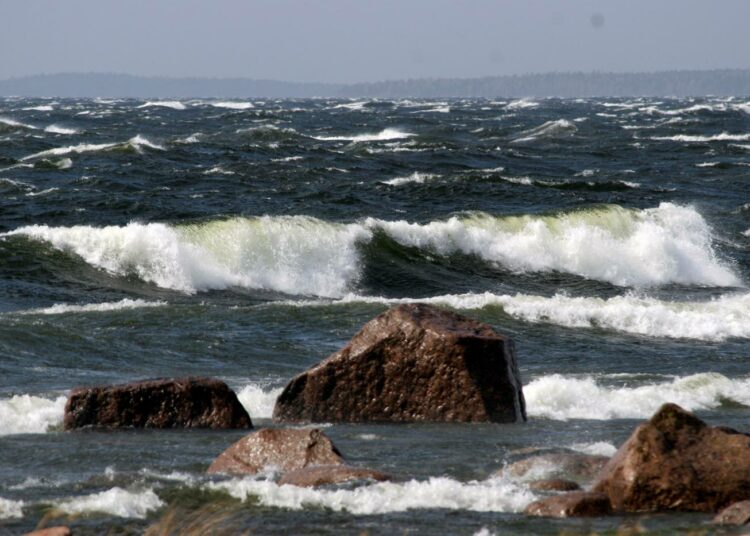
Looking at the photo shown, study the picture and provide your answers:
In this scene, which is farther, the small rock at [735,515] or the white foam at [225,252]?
the white foam at [225,252]

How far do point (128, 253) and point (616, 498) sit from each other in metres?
17.8

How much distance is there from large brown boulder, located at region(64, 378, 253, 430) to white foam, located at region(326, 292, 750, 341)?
881cm

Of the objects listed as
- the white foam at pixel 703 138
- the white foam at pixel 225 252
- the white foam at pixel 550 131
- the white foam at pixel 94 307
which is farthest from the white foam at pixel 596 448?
the white foam at pixel 703 138

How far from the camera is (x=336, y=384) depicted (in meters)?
12.5

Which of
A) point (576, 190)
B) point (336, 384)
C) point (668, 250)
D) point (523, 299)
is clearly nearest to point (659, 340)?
point (523, 299)

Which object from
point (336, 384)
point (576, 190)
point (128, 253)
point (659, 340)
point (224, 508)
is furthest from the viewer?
point (576, 190)

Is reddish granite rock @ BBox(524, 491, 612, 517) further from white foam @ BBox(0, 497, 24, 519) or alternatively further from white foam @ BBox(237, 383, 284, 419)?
white foam @ BBox(237, 383, 284, 419)

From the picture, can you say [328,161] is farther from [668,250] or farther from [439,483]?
[439,483]

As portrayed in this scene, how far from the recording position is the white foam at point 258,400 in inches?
510

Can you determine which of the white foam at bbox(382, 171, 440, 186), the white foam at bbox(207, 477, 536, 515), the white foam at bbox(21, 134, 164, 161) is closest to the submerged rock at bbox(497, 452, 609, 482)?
the white foam at bbox(207, 477, 536, 515)

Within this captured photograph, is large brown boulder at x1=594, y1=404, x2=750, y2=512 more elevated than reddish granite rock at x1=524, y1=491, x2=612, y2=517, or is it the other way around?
large brown boulder at x1=594, y1=404, x2=750, y2=512

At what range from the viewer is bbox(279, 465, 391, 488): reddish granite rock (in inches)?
365

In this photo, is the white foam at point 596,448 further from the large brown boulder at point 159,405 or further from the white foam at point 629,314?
the white foam at point 629,314

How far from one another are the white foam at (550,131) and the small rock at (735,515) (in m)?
51.6
